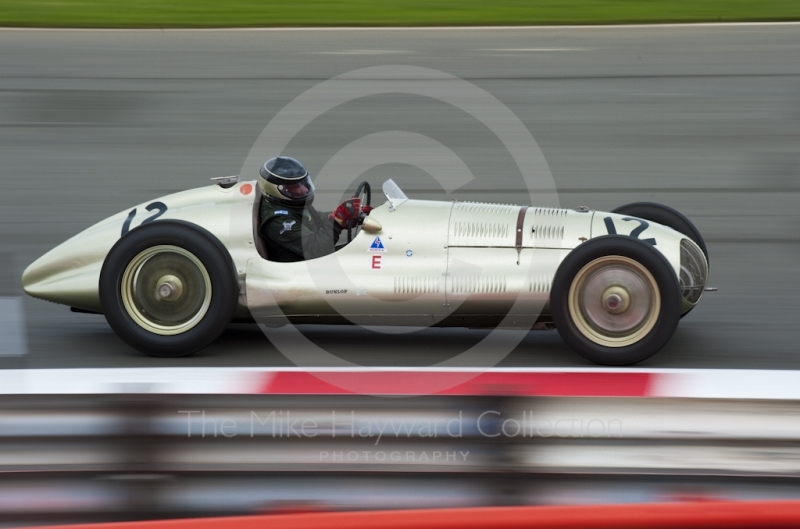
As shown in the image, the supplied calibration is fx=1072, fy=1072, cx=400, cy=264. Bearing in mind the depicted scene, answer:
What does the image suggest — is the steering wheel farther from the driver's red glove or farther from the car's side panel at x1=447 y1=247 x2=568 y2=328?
the car's side panel at x1=447 y1=247 x2=568 y2=328

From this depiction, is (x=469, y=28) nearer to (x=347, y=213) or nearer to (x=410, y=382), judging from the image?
(x=347, y=213)

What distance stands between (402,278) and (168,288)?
A: 4.32 ft

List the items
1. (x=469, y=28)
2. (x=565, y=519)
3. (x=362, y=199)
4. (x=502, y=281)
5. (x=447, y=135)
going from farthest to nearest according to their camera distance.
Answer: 1. (x=469, y=28)
2. (x=447, y=135)
3. (x=362, y=199)
4. (x=502, y=281)
5. (x=565, y=519)

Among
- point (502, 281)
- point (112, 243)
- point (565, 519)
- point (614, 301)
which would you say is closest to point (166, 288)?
point (112, 243)

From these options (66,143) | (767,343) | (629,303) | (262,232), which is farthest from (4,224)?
(767,343)

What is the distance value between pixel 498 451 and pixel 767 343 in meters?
→ 3.35

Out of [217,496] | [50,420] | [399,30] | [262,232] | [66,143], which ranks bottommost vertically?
[217,496]

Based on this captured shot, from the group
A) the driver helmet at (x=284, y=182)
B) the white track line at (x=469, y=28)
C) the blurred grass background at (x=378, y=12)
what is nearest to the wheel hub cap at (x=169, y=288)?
the driver helmet at (x=284, y=182)

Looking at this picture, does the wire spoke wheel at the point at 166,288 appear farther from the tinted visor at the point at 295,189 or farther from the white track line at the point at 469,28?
the white track line at the point at 469,28

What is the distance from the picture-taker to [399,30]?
13336 millimetres

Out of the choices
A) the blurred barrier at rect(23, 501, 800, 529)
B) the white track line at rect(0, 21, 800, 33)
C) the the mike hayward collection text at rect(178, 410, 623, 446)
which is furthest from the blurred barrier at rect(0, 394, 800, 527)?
the white track line at rect(0, 21, 800, 33)

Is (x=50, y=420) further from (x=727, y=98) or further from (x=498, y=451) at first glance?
(x=727, y=98)

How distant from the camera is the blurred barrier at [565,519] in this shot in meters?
3.12

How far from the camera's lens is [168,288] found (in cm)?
602
